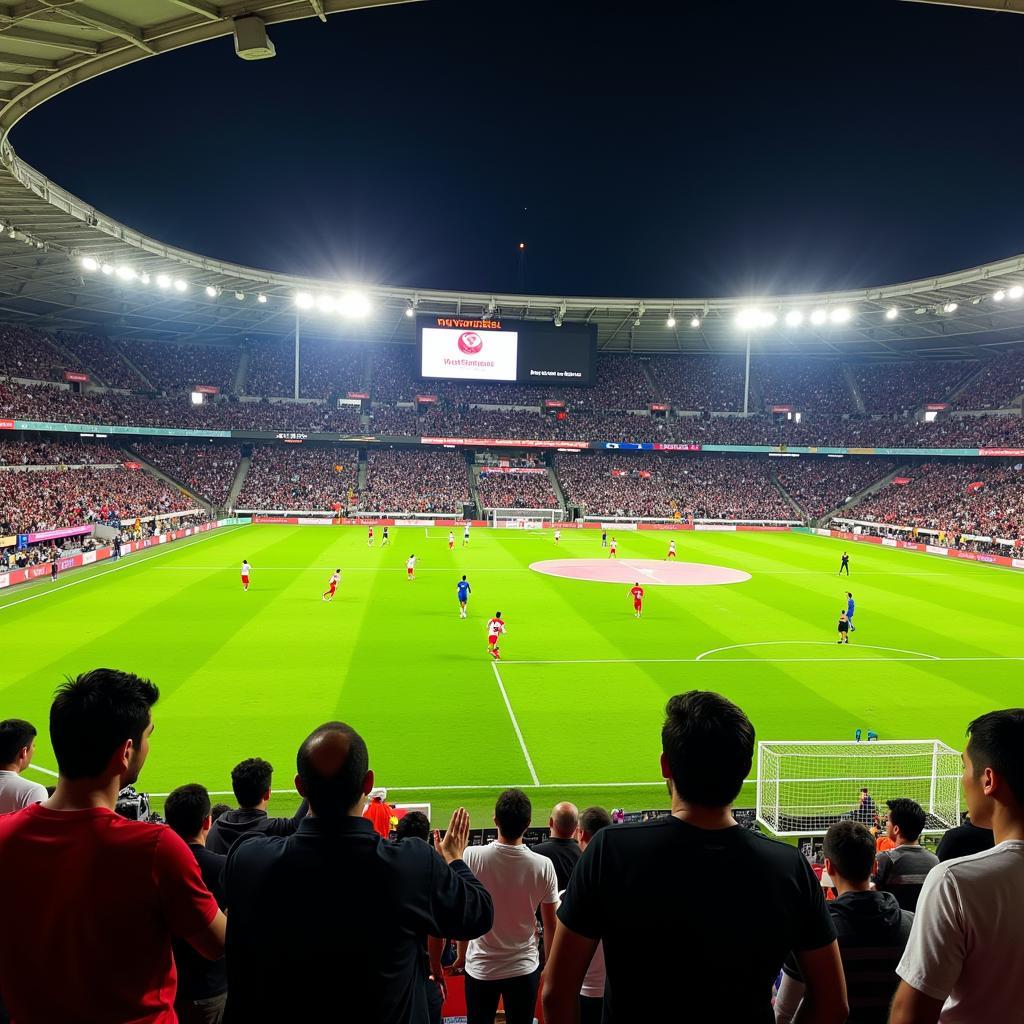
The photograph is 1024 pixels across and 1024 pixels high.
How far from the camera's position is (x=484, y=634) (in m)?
24.5

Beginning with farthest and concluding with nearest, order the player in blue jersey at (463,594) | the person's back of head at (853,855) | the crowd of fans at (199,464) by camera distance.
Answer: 1. the crowd of fans at (199,464)
2. the player in blue jersey at (463,594)
3. the person's back of head at (853,855)

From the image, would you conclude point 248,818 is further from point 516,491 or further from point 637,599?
point 516,491

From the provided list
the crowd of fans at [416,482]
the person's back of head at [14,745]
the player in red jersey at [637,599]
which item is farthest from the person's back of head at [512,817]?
the crowd of fans at [416,482]

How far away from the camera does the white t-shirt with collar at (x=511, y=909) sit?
4.91 m

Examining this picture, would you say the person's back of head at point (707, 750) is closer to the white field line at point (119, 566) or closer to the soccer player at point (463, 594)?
the soccer player at point (463, 594)

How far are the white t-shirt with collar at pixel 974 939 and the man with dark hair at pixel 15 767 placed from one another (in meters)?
5.61

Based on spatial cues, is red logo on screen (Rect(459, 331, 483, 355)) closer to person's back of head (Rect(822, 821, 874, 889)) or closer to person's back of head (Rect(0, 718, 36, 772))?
person's back of head (Rect(0, 718, 36, 772))

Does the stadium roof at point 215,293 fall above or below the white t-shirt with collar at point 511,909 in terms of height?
above

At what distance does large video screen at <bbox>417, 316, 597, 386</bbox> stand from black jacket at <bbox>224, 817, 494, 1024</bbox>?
56342mm

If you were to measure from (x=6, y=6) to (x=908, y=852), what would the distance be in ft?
73.4

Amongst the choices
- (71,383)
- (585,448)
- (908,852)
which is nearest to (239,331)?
(71,383)

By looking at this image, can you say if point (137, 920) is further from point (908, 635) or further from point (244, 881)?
point (908, 635)

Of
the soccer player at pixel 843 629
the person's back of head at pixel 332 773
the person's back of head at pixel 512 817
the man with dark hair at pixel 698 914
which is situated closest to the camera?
the man with dark hair at pixel 698 914

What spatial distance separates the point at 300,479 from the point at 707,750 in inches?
2763
